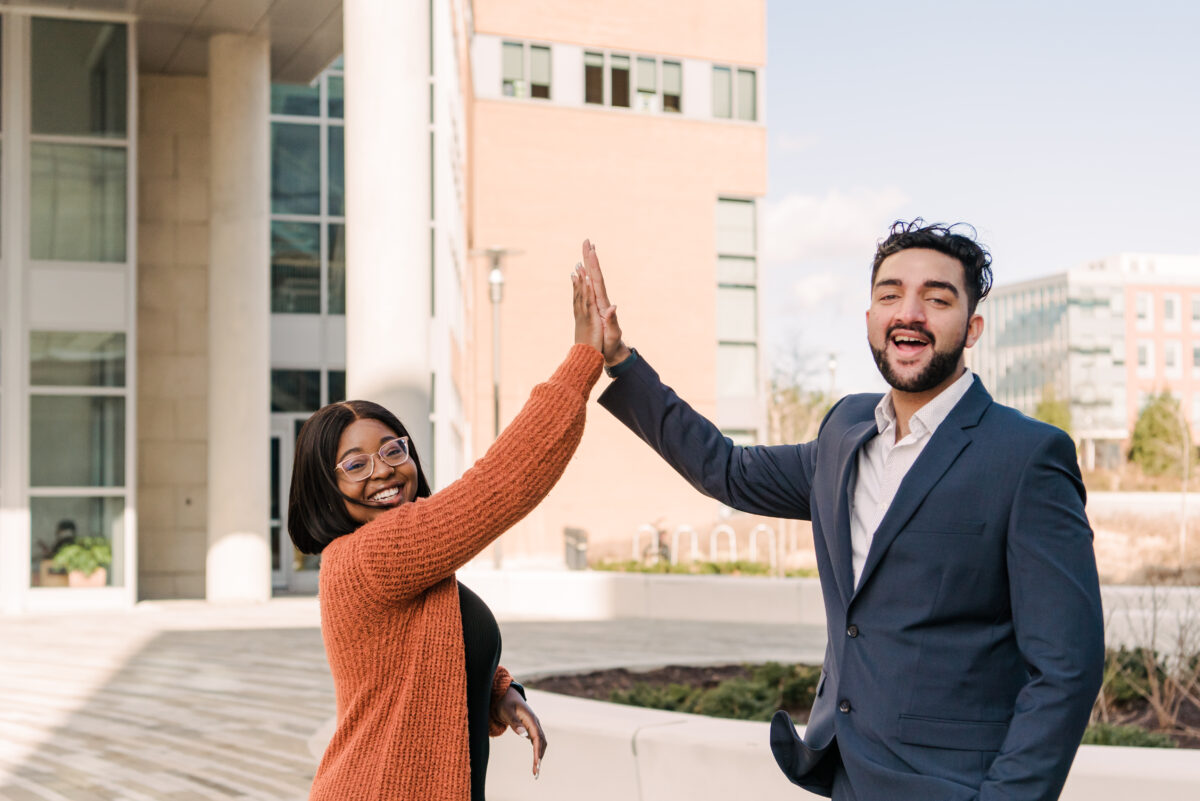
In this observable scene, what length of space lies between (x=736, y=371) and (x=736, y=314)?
1.75m

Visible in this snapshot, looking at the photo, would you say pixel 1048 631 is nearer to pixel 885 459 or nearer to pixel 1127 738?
pixel 885 459

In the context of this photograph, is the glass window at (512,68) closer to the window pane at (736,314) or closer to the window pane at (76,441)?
the window pane at (736,314)

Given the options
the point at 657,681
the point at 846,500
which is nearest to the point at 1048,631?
the point at 846,500

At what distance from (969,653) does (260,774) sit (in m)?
6.16

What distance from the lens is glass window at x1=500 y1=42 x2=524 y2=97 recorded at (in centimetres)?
3872

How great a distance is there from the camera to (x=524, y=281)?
3869 cm

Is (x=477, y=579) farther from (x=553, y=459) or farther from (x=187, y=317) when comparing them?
(x=553, y=459)

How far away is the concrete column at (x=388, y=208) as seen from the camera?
11664mm

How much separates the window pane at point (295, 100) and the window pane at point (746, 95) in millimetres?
19790

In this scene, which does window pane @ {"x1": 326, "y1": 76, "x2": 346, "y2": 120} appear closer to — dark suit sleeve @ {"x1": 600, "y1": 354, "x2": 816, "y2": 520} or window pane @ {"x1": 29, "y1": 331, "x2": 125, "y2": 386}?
window pane @ {"x1": 29, "y1": 331, "x2": 125, "y2": 386}

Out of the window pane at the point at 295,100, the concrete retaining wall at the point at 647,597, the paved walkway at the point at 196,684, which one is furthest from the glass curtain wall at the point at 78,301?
the concrete retaining wall at the point at 647,597

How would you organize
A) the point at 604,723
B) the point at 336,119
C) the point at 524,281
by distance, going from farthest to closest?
the point at 524,281, the point at 336,119, the point at 604,723

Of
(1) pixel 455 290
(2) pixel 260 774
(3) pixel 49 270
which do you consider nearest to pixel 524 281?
(1) pixel 455 290

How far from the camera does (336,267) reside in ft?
75.3
